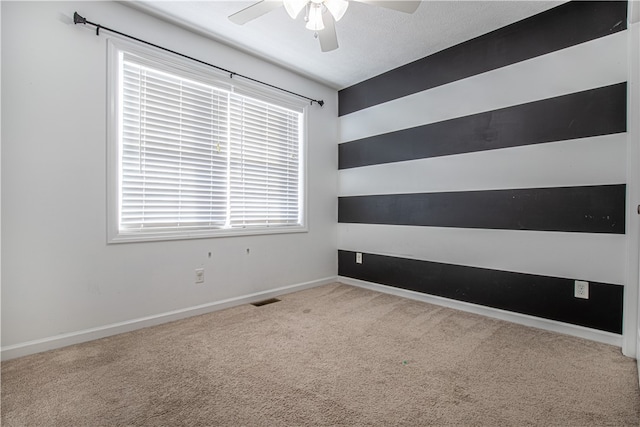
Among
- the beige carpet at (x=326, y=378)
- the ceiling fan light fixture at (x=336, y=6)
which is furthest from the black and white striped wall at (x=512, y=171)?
the ceiling fan light fixture at (x=336, y=6)

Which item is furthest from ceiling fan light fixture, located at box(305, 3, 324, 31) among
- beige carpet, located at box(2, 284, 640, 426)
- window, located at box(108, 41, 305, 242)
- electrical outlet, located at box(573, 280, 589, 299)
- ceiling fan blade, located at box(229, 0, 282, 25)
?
electrical outlet, located at box(573, 280, 589, 299)

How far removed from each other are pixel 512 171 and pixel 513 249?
0.64 meters

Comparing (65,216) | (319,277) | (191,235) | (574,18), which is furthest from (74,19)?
(574,18)

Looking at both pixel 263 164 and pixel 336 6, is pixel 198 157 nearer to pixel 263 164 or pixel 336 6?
pixel 263 164

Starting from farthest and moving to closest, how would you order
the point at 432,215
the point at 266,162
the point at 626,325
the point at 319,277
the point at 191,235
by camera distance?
the point at 319,277 < the point at 266,162 < the point at 432,215 < the point at 191,235 < the point at 626,325

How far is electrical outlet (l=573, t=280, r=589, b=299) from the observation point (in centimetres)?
214

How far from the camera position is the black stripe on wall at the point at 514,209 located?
206cm

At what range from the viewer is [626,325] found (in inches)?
75.9

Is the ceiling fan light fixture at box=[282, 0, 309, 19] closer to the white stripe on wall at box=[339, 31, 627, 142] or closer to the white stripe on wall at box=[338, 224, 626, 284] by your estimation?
the white stripe on wall at box=[339, 31, 627, 142]

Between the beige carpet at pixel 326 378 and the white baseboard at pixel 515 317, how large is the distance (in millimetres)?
90

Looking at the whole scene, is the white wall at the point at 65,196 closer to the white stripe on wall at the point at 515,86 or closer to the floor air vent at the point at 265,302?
the floor air vent at the point at 265,302

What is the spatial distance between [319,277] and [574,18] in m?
3.26

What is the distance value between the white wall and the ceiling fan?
3.57 feet

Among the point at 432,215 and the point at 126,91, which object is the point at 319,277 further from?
the point at 126,91
